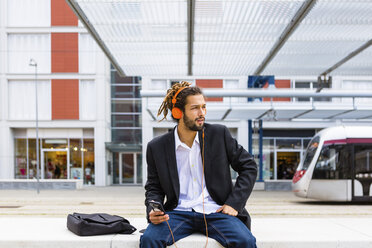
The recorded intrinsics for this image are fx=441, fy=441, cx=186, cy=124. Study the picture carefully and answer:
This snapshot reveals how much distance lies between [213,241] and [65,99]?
24831mm

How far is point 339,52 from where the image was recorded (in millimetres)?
11578

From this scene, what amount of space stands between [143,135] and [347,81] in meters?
13.6

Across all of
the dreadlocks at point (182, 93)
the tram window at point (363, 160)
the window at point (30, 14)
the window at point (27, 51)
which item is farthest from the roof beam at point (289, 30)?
the window at point (30, 14)

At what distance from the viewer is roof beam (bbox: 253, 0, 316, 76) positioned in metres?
8.48

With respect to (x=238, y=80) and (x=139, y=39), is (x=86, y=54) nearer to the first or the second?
(x=238, y=80)

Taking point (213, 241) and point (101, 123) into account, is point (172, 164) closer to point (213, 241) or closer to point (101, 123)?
point (213, 241)

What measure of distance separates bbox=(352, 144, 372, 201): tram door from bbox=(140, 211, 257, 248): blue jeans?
11.2m

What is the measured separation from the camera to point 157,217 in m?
3.31

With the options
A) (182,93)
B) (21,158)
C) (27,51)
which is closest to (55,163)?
(21,158)

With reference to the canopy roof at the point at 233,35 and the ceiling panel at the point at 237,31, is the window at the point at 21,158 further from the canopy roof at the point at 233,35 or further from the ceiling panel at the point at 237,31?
the ceiling panel at the point at 237,31

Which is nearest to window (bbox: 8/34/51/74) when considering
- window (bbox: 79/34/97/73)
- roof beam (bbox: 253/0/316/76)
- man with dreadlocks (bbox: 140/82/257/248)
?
window (bbox: 79/34/97/73)

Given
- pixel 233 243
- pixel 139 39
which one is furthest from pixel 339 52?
pixel 233 243

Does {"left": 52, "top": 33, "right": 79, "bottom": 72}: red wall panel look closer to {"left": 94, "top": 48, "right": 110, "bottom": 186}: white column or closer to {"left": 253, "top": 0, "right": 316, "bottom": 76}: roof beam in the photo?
{"left": 94, "top": 48, "right": 110, "bottom": 186}: white column

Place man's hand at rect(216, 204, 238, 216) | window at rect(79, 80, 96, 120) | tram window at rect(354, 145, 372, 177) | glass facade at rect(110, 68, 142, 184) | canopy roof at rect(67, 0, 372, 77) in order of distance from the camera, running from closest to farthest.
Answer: man's hand at rect(216, 204, 238, 216), canopy roof at rect(67, 0, 372, 77), tram window at rect(354, 145, 372, 177), window at rect(79, 80, 96, 120), glass facade at rect(110, 68, 142, 184)
